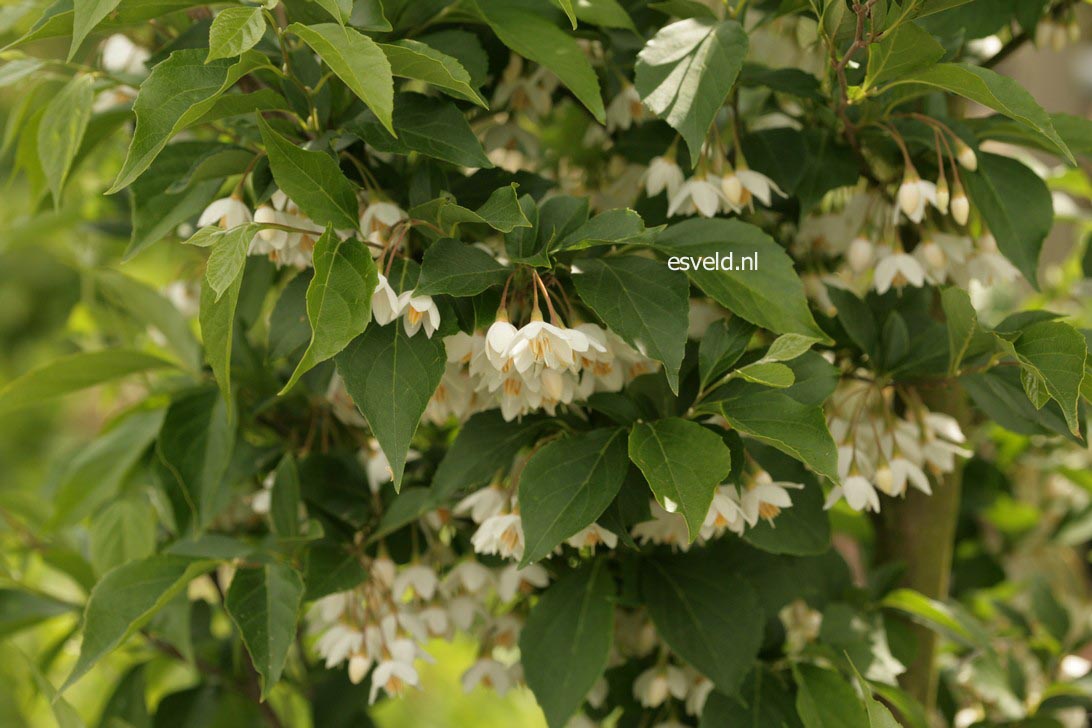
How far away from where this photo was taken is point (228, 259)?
48 cm

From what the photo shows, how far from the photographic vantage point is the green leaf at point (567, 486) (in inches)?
21.1

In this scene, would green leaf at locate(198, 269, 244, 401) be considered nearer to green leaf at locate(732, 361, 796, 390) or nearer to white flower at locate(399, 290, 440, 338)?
white flower at locate(399, 290, 440, 338)

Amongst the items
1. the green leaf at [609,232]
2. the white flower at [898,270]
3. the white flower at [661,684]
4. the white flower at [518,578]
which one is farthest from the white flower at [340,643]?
the white flower at [898,270]

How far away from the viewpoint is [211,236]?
50 centimetres

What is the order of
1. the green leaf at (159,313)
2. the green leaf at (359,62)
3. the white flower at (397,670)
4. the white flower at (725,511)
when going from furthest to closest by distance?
1. the green leaf at (159,313)
2. the white flower at (397,670)
3. the white flower at (725,511)
4. the green leaf at (359,62)

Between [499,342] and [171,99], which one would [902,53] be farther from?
[171,99]

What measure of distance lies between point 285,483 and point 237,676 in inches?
13.9

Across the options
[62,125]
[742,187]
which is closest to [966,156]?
[742,187]

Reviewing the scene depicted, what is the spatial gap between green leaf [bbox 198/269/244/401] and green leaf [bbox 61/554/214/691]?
0.53 ft

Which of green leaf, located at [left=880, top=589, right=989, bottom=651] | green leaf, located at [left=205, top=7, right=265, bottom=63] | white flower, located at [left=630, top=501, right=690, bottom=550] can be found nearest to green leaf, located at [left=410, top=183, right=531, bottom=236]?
green leaf, located at [left=205, top=7, right=265, bottom=63]

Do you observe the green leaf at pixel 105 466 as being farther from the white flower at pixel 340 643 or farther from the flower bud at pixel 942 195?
the flower bud at pixel 942 195

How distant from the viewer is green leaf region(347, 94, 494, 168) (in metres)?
0.56

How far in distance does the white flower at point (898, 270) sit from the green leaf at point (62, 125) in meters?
0.52

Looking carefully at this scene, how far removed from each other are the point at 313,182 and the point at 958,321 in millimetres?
379
